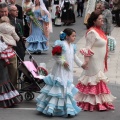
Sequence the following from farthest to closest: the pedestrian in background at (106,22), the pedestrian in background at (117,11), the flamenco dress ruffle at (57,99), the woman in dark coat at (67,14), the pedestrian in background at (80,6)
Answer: the pedestrian in background at (80,6) → the pedestrian in background at (117,11) → the woman in dark coat at (67,14) → the pedestrian in background at (106,22) → the flamenco dress ruffle at (57,99)

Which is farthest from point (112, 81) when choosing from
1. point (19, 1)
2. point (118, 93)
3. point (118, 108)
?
point (19, 1)

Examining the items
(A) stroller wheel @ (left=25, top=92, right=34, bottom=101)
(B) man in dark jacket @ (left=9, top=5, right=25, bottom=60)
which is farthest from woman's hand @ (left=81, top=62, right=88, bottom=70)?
(B) man in dark jacket @ (left=9, top=5, right=25, bottom=60)

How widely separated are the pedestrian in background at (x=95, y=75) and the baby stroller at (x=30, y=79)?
78 centimetres

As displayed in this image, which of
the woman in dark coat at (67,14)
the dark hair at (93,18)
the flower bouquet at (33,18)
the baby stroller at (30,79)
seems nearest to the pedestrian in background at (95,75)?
the dark hair at (93,18)

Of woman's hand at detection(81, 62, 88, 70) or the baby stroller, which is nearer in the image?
woman's hand at detection(81, 62, 88, 70)

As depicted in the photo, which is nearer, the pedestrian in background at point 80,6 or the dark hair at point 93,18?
the dark hair at point 93,18

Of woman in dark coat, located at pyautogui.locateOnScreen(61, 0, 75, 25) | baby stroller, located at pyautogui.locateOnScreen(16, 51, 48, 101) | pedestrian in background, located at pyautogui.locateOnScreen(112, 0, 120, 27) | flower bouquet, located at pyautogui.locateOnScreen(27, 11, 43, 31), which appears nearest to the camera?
baby stroller, located at pyautogui.locateOnScreen(16, 51, 48, 101)

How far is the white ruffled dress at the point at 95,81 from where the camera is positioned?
810cm

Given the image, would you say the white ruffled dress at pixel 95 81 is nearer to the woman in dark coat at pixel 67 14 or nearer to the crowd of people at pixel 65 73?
the crowd of people at pixel 65 73

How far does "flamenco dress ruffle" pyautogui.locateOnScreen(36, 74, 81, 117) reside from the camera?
299 inches

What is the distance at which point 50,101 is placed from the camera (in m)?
7.59

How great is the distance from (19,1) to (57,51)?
2041cm

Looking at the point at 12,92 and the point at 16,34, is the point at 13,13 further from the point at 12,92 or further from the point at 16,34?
the point at 12,92

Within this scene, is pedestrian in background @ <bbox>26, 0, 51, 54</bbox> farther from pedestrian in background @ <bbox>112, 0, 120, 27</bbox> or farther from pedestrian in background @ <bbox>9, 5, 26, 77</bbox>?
pedestrian in background @ <bbox>112, 0, 120, 27</bbox>
